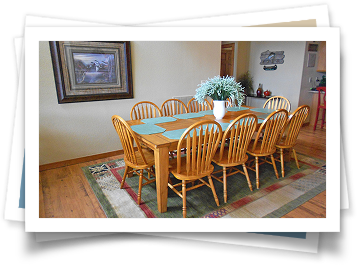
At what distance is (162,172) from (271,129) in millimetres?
1235

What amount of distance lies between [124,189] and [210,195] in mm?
904

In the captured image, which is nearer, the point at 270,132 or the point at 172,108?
the point at 270,132

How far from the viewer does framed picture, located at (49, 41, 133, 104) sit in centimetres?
265

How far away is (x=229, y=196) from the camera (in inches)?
84.3

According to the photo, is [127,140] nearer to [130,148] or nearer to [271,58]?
[130,148]

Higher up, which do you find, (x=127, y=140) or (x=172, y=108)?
(x=172, y=108)

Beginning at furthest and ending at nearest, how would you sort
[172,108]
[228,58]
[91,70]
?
[228,58] < [172,108] < [91,70]

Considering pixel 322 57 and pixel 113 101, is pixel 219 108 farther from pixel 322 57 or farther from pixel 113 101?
pixel 322 57

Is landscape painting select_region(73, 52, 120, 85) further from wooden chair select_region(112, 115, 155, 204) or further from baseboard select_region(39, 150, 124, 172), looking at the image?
wooden chair select_region(112, 115, 155, 204)

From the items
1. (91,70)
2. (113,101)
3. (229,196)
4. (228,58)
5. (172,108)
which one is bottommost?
(229,196)

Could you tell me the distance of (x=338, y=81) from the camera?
125 centimetres

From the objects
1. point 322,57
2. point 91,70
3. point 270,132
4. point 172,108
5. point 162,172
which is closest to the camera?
point 162,172

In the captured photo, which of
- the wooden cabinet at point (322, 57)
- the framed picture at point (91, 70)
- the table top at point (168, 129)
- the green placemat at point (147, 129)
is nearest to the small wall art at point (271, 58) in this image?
the wooden cabinet at point (322, 57)

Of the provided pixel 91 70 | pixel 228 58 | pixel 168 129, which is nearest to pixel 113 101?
pixel 91 70
